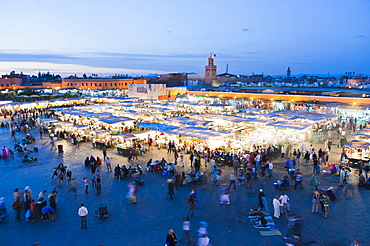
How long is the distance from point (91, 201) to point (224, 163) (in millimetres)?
6373

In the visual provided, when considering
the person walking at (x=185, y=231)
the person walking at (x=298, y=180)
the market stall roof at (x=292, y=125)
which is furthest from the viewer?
the market stall roof at (x=292, y=125)

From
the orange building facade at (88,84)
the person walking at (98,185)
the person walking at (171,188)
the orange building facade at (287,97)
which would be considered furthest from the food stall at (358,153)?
the orange building facade at (88,84)

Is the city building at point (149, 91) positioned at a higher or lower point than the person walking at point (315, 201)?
higher

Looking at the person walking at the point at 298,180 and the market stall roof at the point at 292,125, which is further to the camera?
the market stall roof at the point at 292,125

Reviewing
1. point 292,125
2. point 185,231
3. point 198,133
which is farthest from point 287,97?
point 185,231

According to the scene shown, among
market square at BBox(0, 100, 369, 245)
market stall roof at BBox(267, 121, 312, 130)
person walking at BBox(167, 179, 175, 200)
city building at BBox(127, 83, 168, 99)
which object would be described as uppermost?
city building at BBox(127, 83, 168, 99)

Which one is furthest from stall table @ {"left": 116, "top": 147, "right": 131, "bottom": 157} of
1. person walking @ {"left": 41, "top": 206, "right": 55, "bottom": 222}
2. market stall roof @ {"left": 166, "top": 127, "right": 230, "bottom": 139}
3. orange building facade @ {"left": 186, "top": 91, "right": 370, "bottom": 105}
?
orange building facade @ {"left": 186, "top": 91, "right": 370, "bottom": 105}

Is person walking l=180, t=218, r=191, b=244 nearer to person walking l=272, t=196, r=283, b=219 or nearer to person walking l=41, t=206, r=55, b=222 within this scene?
person walking l=272, t=196, r=283, b=219

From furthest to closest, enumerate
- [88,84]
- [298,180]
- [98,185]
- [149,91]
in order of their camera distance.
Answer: [88,84] < [149,91] < [298,180] < [98,185]

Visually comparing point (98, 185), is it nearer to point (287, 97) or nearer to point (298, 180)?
point (298, 180)

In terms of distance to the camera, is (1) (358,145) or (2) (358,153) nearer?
(1) (358,145)

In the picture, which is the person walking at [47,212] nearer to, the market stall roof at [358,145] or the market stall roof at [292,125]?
the market stall roof at [358,145]

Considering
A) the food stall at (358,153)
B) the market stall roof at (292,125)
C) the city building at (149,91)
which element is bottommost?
the food stall at (358,153)

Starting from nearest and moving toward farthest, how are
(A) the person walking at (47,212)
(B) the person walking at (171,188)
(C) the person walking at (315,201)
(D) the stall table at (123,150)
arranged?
(A) the person walking at (47,212) → (C) the person walking at (315,201) → (B) the person walking at (171,188) → (D) the stall table at (123,150)
